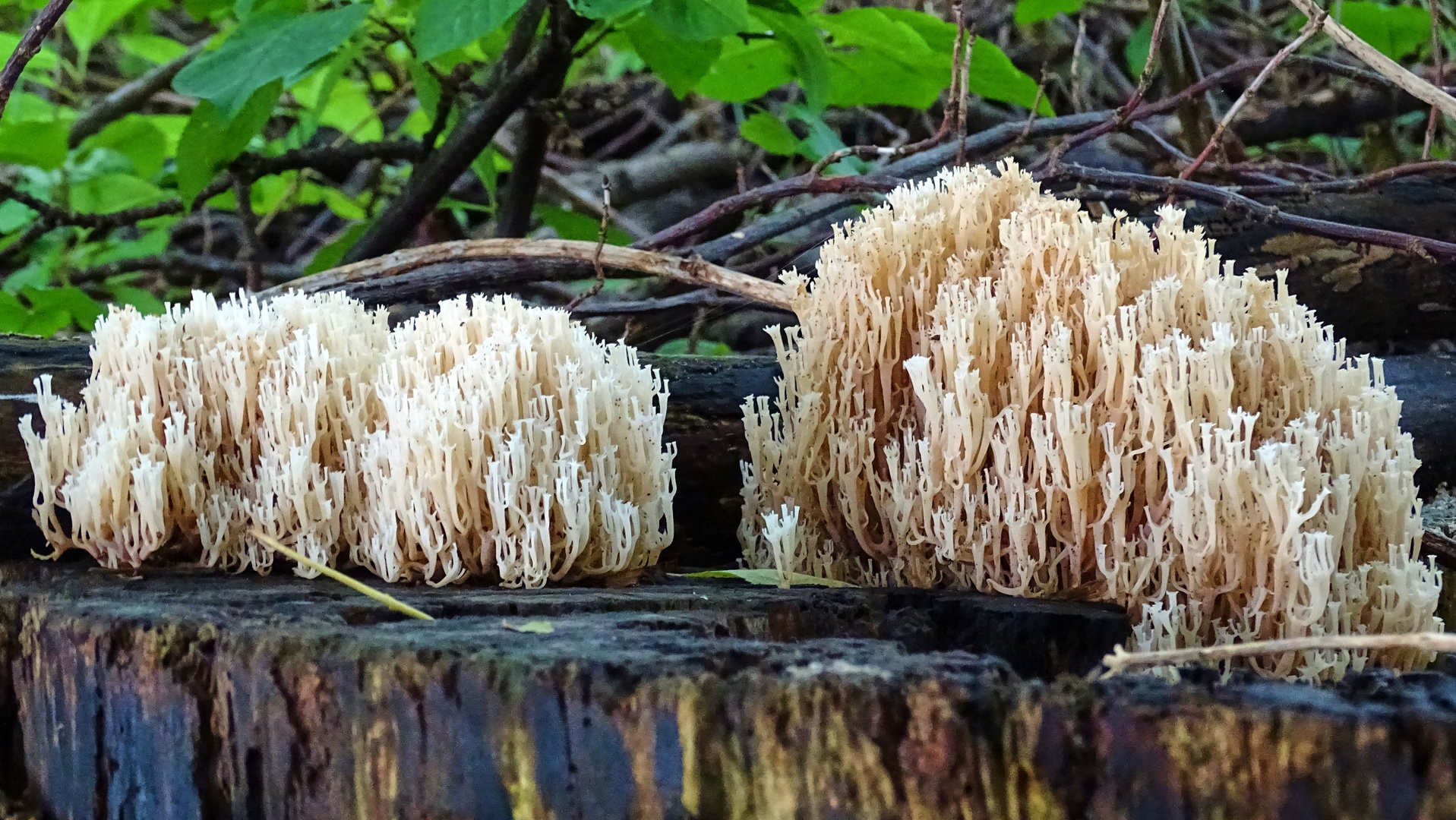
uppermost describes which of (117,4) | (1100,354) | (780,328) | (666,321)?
(117,4)

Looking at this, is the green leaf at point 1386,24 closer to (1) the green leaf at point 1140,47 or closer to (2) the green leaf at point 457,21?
(1) the green leaf at point 1140,47

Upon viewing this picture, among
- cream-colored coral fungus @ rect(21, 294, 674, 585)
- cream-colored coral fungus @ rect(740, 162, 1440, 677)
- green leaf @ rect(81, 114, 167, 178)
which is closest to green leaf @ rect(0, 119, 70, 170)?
green leaf @ rect(81, 114, 167, 178)

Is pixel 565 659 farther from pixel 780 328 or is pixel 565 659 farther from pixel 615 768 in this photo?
pixel 780 328

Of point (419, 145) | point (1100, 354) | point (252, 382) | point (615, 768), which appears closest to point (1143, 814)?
point (615, 768)

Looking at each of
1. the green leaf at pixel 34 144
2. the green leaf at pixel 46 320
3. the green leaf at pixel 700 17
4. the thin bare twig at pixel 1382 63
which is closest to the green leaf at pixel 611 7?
the green leaf at pixel 700 17

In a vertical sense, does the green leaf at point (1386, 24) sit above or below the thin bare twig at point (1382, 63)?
above
